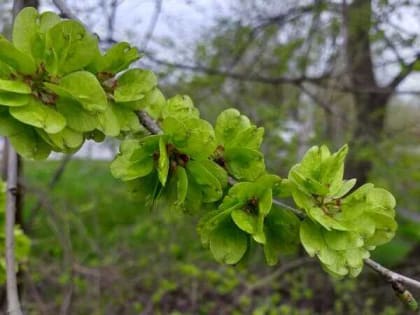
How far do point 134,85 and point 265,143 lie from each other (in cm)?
249

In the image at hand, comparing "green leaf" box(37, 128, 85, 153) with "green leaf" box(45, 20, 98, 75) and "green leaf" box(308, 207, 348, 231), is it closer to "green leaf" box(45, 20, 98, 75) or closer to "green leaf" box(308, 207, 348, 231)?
"green leaf" box(45, 20, 98, 75)

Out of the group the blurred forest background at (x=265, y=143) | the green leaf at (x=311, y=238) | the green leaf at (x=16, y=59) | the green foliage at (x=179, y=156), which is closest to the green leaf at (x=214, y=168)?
the green foliage at (x=179, y=156)

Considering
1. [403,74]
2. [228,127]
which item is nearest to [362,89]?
[403,74]

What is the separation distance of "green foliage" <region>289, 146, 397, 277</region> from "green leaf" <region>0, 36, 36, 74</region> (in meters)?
0.30

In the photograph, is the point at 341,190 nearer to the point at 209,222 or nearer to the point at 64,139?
the point at 209,222

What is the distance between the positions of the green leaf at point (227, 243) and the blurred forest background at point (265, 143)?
168cm

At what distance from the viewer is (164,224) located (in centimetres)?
332

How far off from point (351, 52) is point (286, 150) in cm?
73

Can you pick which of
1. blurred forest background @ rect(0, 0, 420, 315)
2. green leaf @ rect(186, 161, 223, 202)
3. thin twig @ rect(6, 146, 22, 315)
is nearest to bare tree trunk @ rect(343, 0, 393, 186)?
blurred forest background @ rect(0, 0, 420, 315)

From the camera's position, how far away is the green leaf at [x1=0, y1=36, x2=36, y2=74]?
1.89 feet

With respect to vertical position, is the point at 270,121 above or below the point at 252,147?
below

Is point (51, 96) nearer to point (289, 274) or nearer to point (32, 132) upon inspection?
point (32, 132)

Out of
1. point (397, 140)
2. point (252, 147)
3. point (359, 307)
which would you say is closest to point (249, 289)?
point (359, 307)

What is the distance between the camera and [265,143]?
3127 millimetres
